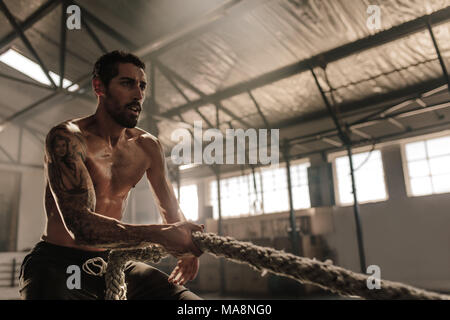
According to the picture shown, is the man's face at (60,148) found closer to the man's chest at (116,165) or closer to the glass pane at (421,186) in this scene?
the man's chest at (116,165)

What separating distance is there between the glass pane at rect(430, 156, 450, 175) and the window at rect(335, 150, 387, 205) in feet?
3.40

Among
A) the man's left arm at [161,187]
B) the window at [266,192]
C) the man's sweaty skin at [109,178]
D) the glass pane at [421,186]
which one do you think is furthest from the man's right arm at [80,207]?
the glass pane at [421,186]

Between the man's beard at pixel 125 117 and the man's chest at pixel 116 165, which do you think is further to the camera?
the man's chest at pixel 116 165

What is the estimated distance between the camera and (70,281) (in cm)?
131

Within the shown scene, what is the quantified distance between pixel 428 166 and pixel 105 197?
26.5 feet

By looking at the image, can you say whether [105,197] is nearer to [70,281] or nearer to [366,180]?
[70,281]

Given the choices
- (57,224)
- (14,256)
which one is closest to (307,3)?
(57,224)

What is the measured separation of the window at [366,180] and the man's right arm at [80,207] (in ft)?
25.7

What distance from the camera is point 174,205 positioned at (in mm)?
1647

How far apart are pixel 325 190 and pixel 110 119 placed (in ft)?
26.5

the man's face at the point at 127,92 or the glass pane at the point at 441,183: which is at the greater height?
the glass pane at the point at 441,183

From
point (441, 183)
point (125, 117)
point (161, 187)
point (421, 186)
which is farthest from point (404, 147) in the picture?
point (125, 117)

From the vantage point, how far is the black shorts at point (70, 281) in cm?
124
